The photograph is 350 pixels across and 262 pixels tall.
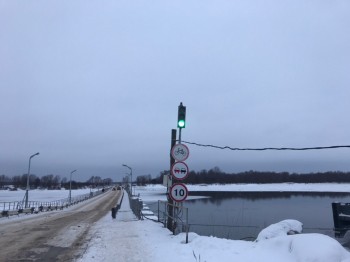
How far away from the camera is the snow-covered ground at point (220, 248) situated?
7895 millimetres

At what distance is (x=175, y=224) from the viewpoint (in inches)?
578

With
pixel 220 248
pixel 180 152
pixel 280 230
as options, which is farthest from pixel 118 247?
pixel 280 230

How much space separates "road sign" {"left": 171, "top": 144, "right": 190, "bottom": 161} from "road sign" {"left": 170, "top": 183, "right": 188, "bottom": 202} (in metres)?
0.91

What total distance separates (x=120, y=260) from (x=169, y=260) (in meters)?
1.26

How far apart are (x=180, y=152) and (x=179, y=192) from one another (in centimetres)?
133

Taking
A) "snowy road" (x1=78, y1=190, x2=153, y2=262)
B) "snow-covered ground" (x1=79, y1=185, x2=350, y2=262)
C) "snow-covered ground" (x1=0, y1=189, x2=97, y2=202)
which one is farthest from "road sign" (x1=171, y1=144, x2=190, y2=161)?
"snow-covered ground" (x1=0, y1=189, x2=97, y2=202)

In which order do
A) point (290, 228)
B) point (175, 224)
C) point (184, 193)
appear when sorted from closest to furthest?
point (290, 228) → point (184, 193) → point (175, 224)

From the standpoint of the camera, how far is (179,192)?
1334cm

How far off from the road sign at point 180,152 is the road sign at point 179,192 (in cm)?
91

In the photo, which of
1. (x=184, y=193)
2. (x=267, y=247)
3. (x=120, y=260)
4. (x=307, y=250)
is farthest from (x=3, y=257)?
(x=307, y=250)

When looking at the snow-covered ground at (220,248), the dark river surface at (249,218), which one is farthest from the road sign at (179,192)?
the snow-covered ground at (220,248)

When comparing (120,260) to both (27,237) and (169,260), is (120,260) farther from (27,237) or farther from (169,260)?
(27,237)

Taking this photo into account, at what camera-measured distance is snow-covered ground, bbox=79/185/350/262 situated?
311 inches

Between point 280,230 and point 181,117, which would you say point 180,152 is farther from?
point 280,230
